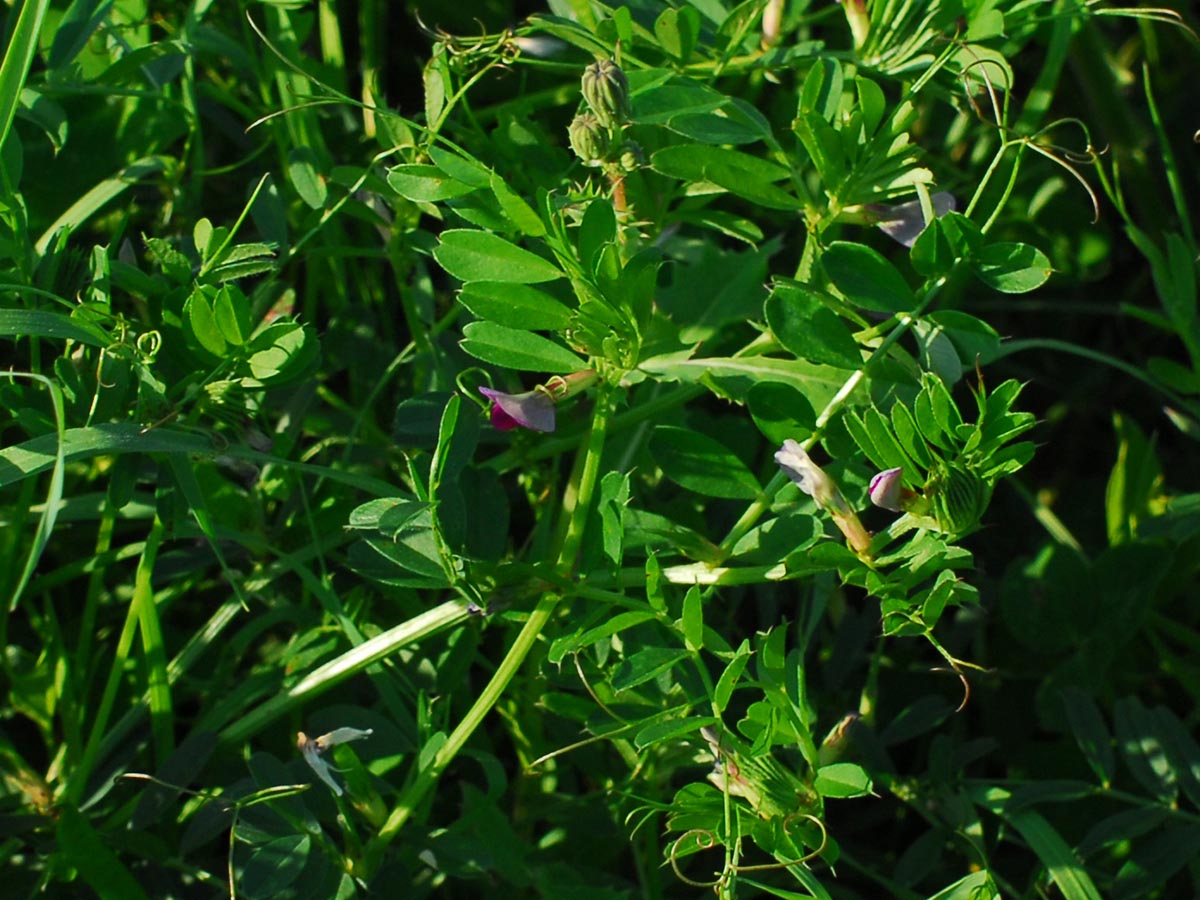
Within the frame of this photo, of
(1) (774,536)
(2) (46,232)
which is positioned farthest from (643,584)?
(2) (46,232)

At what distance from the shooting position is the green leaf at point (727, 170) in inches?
32.6

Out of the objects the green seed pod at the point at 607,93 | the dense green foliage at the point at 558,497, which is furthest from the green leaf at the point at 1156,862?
the green seed pod at the point at 607,93

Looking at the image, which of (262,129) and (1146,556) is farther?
(262,129)

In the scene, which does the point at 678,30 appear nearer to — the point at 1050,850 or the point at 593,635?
the point at 593,635

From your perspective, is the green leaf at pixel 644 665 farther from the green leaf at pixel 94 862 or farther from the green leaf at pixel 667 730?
the green leaf at pixel 94 862

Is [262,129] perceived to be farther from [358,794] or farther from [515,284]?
[358,794]

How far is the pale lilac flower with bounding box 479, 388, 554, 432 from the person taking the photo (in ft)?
2.61

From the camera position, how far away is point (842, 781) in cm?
77

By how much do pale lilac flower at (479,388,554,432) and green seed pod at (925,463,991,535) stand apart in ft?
0.76

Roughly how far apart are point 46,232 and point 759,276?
60 cm

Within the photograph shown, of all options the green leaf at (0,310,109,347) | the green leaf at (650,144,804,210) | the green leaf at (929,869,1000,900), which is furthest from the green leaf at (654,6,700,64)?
the green leaf at (929,869,1000,900)

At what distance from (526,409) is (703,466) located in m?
0.12

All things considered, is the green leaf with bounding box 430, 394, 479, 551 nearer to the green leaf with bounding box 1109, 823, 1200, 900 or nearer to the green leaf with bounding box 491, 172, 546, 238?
the green leaf with bounding box 491, 172, 546, 238

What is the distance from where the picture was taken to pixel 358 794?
2.82 feet
